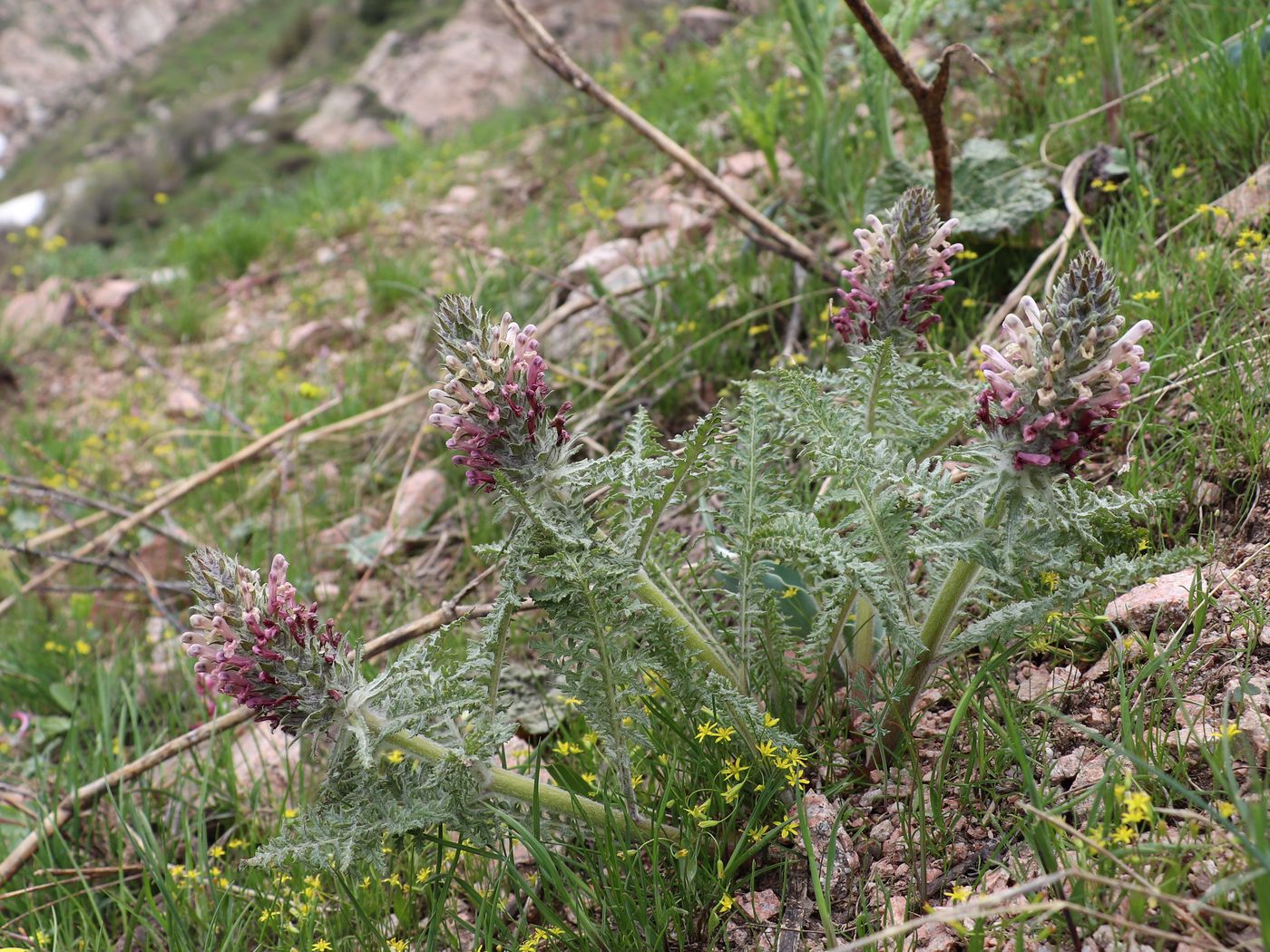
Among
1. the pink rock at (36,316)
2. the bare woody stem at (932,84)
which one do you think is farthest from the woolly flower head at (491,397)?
the pink rock at (36,316)

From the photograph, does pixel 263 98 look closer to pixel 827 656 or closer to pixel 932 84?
pixel 932 84

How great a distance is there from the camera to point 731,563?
1.89m

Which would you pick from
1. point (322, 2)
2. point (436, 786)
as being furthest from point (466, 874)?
point (322, 2)

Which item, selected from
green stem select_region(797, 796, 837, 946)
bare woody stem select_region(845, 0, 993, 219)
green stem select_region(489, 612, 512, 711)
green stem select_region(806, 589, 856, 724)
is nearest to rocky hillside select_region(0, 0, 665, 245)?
bare woody stem select_region(845, 0, 993, 219)

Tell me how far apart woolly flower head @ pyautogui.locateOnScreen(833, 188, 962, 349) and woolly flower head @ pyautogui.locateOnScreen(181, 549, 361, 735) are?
1.17 metres

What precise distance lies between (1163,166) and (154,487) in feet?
14.3

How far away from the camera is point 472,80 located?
8.87 m

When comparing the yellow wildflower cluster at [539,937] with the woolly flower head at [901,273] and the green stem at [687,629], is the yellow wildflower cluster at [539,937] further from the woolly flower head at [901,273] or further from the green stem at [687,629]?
the woolly flower head at [901,273]

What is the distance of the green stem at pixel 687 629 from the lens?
5.54 ft

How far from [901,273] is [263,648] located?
1.35 m

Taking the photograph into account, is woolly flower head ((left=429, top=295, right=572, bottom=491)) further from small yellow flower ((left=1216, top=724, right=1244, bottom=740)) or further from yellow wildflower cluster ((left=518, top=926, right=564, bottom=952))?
small yellow flower ((left=1216, top=724, right=1244, bottom=740))

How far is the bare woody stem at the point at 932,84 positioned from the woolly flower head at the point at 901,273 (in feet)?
2.54

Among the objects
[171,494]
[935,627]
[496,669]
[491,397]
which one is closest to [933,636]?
[935,627]

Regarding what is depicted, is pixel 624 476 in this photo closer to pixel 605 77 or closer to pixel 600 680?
pixel 600 680
